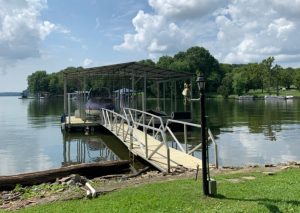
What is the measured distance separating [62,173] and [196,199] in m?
6.89

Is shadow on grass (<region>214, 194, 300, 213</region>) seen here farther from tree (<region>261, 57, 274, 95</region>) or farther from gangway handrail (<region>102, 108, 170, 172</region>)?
tree (<region>261, 57, 274, 95</region>)

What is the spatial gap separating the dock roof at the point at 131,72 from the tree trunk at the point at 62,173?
1394 centimetres

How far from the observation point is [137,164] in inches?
682

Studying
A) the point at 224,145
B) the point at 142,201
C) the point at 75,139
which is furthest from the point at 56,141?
the point at 142,201

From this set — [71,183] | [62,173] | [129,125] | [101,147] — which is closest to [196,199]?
[71,183]

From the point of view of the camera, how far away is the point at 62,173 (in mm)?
13812

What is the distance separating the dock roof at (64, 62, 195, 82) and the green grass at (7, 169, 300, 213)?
64.5 ft

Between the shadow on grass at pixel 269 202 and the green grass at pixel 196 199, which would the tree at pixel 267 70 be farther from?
the shadow on grass at pixel 269 202

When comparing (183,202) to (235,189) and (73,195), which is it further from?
(73,195)

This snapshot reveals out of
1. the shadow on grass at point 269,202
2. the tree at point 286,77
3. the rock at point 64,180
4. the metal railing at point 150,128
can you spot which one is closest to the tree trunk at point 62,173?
the rock at point 64,180

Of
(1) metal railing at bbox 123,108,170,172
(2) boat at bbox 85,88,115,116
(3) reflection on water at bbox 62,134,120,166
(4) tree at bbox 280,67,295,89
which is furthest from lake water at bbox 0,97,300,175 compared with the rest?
(4) tree at bbox 280,67,295,89

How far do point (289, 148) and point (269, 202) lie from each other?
14558 mm

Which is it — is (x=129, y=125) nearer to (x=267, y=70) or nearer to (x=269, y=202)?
(x=269, y=202)

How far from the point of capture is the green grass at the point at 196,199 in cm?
731
